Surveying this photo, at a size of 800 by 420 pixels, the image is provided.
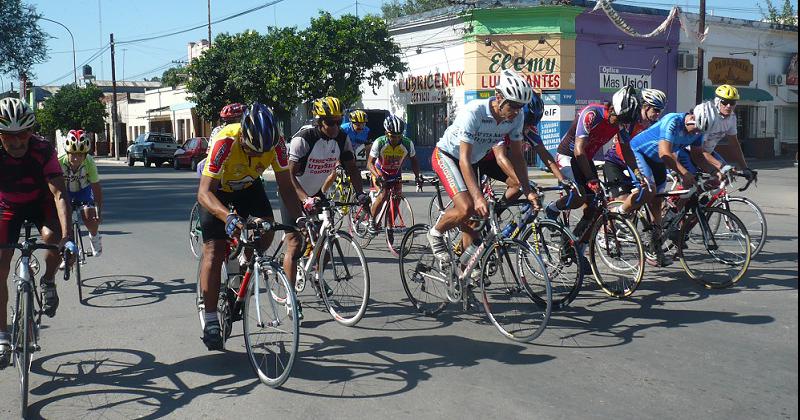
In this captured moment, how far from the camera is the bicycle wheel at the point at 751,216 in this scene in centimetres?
791

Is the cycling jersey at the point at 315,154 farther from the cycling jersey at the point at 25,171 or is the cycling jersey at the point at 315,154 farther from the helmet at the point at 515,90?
the cycling jersey at the point at 25,171

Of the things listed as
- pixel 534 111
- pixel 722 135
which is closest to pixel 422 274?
pixel 534 111

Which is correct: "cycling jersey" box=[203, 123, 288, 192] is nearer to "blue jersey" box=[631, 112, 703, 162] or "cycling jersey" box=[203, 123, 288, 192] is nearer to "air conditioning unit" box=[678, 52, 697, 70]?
"blue jersey" box=[631, 112, 703, 162]

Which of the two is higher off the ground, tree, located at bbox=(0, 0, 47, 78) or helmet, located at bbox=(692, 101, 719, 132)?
tree, located at bbox=(0, 0, 47, 78)

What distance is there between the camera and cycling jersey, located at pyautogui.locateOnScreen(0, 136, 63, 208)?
17.0 ft

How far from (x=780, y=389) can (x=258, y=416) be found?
317cm

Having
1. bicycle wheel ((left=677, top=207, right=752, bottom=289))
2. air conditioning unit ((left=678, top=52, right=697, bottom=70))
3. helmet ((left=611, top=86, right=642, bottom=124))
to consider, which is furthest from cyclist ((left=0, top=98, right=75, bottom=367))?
air conditioning unit ((left=678, top=52, right=697, bottom=70))

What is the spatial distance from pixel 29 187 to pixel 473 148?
Result: 132 inches

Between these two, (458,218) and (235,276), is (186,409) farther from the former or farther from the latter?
(458,218)

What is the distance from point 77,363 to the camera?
5395 millimetres

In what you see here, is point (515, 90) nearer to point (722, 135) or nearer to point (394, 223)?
point (722, 135)

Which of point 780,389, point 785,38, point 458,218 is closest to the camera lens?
point 780,389

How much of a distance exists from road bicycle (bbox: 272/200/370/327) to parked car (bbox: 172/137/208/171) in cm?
2742

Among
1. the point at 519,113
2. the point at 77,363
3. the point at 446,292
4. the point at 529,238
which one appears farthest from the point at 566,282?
the point at 77,363
